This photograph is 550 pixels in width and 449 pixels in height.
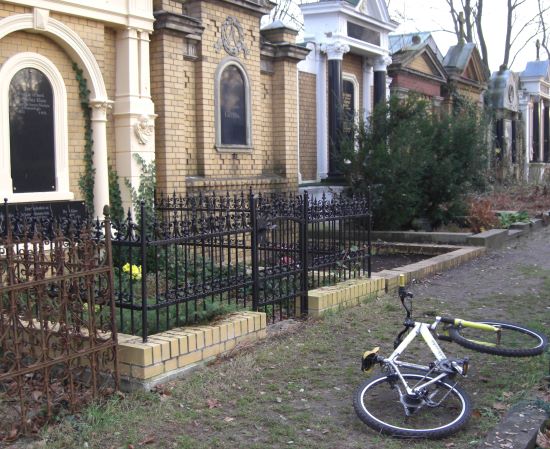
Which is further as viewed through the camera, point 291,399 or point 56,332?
point 291,399

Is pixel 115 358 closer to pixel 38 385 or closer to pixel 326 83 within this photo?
pixel 38 385

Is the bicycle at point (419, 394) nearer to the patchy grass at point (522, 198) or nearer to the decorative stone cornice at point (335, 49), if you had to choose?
the decorative stone cornice at point (335, 49)

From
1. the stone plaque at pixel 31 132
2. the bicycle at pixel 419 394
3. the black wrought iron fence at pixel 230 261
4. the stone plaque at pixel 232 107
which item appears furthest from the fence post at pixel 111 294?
the stone plaque at pixel 232 107

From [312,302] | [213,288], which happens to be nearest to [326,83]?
[312,302]

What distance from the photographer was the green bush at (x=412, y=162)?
1227cm

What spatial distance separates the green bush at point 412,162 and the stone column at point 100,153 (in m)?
5.43

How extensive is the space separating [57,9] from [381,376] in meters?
5.95

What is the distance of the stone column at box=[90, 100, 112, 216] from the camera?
8.66m

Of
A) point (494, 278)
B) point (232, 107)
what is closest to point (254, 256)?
point (494, 278)

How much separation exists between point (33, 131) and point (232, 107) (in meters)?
3.95

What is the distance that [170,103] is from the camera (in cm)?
962

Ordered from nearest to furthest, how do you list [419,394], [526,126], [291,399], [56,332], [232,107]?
[419,394], [56,332], [291,399], [232,107], [526,126]

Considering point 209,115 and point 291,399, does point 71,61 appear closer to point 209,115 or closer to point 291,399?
point 209,115

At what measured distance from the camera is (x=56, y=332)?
441 cm
